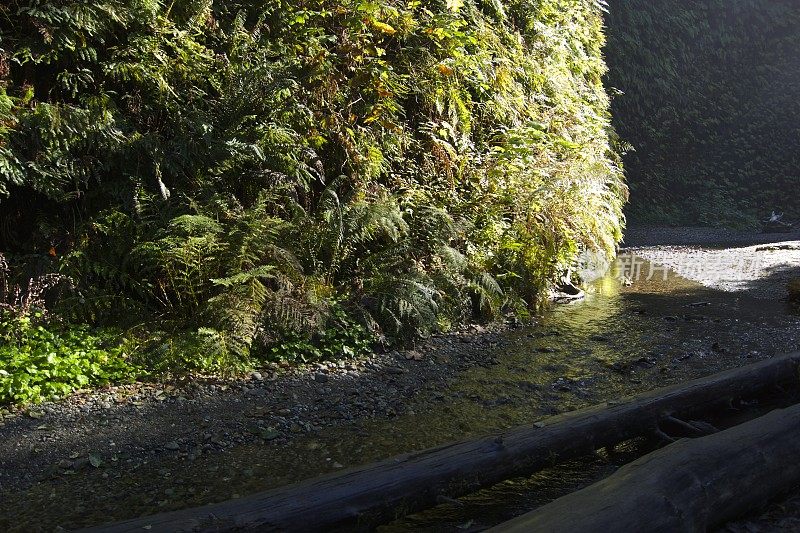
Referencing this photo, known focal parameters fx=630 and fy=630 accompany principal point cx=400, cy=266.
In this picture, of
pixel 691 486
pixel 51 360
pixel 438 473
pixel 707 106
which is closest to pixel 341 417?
pixel 438 473

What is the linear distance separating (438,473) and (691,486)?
1394mm

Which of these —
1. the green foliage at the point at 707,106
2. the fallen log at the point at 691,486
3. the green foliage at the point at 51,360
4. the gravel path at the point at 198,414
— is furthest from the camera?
the green foliage at the point at 707,106

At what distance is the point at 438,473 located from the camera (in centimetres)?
374

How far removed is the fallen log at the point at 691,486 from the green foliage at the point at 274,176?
3.50m

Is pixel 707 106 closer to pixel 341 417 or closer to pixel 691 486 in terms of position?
pixel 341 417

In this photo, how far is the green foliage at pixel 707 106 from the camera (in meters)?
19.7

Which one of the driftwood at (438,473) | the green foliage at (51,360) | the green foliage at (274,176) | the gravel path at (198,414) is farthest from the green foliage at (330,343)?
the driftwood at (438,473)

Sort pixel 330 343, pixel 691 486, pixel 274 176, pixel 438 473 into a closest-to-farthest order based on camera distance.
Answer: pixel 691 486 → pixel 438 473 → pixel 330 343 → pixel 274 176

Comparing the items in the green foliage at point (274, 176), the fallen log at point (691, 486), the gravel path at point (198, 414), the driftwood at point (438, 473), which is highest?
the green foliage at point (274, 176)

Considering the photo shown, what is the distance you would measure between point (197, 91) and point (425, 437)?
16.0 feet

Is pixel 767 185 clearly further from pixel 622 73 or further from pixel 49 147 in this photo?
pixel 49 147

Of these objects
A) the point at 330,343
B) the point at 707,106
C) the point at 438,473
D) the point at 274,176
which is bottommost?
the point at 330,343

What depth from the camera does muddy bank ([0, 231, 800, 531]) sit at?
158 inches

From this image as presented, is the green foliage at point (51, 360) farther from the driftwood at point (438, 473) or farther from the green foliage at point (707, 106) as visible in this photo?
the green foliage at point (707, 106)
